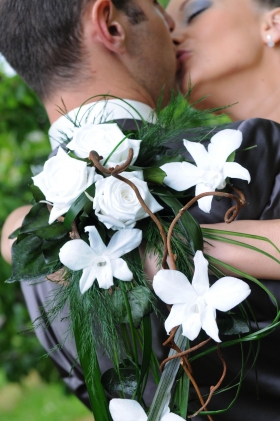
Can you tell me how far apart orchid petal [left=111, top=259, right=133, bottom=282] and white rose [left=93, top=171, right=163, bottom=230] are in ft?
0.19

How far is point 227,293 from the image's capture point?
2.64ft

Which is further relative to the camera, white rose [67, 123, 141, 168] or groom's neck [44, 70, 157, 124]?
groom's neck [44, 70, 157, 124]

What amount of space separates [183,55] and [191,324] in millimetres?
1014

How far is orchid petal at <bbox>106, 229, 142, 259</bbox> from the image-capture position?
2.95 ft

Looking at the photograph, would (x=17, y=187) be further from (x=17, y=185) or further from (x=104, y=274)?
(x=104, y=274)

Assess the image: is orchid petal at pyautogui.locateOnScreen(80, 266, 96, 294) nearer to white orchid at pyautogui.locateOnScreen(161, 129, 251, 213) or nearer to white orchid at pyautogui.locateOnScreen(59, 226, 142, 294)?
white orchid at pyautogui.locateOnScreen(59, 226, 142, 294)

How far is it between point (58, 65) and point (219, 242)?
673 mm

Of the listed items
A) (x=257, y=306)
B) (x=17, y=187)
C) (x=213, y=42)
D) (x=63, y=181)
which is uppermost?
(x=63, y=181)

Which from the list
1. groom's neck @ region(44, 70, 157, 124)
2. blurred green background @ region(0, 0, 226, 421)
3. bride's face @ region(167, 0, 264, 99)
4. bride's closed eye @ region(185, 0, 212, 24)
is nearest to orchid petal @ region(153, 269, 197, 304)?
groom's neck @ region(44, 70, 157, 124)

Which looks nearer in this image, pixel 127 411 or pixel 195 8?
pixel 127 411

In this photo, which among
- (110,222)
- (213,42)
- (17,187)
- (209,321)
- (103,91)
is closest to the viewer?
(209,321)

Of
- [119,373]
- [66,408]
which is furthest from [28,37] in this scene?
[66,408]

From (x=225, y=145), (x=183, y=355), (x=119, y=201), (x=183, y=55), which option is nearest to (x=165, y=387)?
(x=183, y=355)

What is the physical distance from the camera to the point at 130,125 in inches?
48.0
